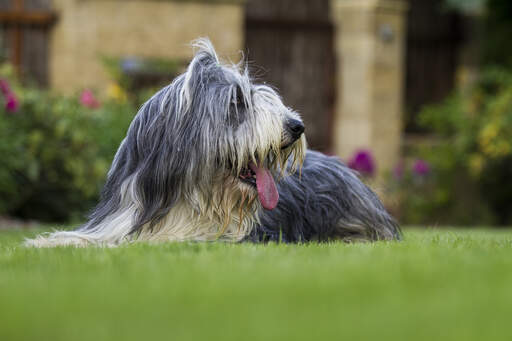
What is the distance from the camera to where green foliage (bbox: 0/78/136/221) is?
11.5 metres

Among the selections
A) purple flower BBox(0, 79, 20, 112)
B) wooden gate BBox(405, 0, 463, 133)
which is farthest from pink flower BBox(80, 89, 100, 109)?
wooden gate BBox(405, 0, 463, 133)

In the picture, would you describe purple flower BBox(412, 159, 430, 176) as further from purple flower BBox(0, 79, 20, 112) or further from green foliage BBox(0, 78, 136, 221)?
purple flower BBox(0, 79, 20, 112)

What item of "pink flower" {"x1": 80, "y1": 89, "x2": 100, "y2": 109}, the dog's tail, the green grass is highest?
the green grass

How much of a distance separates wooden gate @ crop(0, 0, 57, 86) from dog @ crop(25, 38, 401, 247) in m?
8.98

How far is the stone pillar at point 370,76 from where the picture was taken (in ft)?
54.5

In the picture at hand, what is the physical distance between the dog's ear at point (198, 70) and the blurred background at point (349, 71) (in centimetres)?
658

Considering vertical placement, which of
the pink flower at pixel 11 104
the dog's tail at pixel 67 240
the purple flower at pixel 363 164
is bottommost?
the purple flower at pixel 363 164

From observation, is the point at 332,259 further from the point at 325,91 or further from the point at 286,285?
the point at 325,91

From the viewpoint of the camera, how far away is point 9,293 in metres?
3.44

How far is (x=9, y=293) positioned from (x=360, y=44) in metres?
13.8

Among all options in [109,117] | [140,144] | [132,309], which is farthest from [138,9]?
[132,309]

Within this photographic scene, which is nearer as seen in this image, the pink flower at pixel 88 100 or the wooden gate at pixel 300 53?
the pink flower at pixel 88 100

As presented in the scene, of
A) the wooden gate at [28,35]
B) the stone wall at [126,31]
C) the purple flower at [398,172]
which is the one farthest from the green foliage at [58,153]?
the purple flower at [398,172]

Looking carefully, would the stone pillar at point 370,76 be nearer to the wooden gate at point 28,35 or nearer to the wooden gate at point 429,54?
the wooden gate at point 429,54
